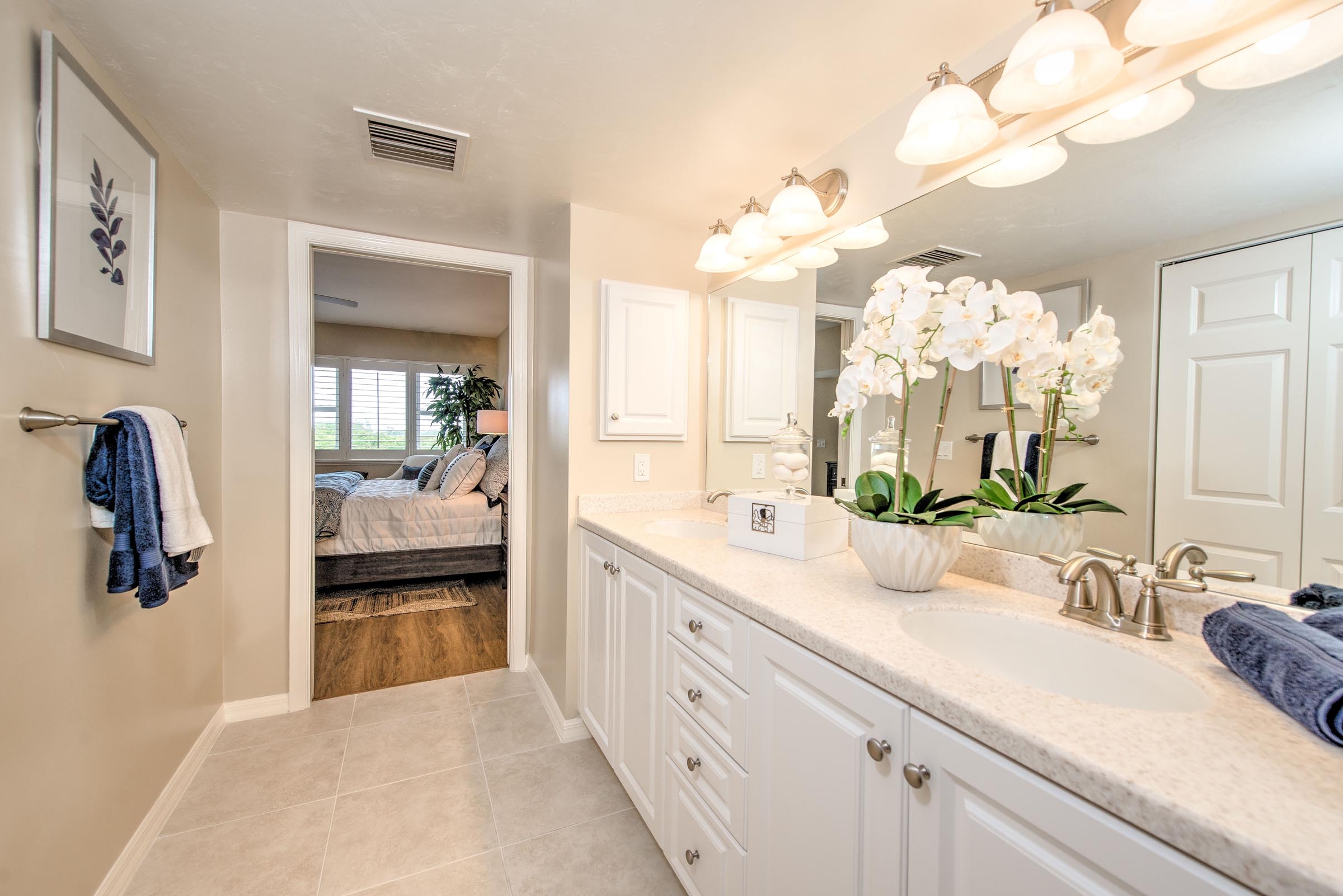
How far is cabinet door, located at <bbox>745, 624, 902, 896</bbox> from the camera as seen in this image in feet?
2.60

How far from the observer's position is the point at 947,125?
1.25 m

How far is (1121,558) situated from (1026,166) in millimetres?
866

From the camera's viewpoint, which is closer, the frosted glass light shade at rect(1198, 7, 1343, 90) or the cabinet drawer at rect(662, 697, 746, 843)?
the frosted glass light shade at rect(1198, 7, 1343, 90)

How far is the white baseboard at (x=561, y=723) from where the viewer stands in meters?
2.25

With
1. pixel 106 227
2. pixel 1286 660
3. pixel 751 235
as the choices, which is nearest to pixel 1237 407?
pixel 1286 660

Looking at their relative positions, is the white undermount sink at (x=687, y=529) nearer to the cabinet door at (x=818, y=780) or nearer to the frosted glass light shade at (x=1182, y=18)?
the cabinet door at (x=818, y=780)

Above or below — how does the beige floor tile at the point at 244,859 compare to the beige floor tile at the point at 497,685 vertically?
below

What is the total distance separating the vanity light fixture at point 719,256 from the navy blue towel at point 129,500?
1765mm

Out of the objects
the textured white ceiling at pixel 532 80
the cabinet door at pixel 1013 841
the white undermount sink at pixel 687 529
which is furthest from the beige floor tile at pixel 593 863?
the textured white ceiling at pixel 532 80

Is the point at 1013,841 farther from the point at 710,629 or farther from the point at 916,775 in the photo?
the point at 710,629

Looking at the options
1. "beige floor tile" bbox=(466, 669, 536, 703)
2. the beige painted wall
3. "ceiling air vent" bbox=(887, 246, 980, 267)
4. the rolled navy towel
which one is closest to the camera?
the rolled navy towel

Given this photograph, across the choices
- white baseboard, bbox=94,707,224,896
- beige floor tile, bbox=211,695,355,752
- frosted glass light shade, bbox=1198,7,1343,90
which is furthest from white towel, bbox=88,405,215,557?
frosted glass light shade, bbox=1198,7,1343,90

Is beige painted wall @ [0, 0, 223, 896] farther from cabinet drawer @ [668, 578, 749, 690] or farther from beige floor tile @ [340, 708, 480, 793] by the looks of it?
cabinet drawer @ [668, 578, 749, 690]

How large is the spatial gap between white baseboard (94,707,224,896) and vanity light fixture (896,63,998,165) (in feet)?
9.03
